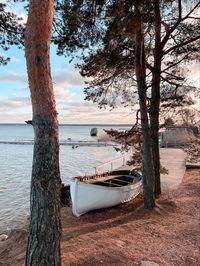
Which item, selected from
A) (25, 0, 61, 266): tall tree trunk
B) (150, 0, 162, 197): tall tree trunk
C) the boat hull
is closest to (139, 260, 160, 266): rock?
(25, 0, 61, 266): tall tree trunk

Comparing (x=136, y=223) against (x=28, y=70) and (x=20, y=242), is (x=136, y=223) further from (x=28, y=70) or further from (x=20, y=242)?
(x=28, y=70)

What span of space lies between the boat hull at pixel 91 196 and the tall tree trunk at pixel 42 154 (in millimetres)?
4652

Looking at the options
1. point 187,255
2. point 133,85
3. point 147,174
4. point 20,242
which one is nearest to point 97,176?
point 147,174

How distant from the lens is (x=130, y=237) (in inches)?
262

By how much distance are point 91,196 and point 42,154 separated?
16.3ft

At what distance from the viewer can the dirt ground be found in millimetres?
5562

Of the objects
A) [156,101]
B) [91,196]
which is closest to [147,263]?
[91,196]

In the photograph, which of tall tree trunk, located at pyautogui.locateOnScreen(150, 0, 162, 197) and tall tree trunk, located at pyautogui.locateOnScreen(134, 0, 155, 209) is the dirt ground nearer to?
tall tree trunk, located at pyautogui.locateOnScreen(134, 0, 155, 209)

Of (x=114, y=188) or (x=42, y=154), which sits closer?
(x=42, y=154)

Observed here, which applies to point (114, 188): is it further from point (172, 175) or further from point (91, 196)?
point (172, 175)

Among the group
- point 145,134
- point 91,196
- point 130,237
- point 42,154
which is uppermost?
point 145,134

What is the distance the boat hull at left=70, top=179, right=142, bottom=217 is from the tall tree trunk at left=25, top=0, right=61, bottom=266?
4652 millimetres

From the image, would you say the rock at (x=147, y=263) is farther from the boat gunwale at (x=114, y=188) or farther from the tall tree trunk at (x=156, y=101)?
the tall tree trunk at (x=156, y=101)

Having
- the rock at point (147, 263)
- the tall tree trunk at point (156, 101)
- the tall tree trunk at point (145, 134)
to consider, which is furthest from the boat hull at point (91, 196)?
the rock at point (147, 263)
